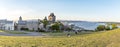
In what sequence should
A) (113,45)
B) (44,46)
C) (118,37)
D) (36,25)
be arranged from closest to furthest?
(113,45)
(44,46)
(118,37)
(36,25)

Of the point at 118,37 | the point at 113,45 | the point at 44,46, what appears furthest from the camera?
the point at 118,37

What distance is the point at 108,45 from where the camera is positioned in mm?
15102

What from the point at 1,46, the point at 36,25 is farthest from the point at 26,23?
the point at 1,46

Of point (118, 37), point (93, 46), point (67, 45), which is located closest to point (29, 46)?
point (67, 45)

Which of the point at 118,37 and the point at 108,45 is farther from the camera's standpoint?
the point at 118,37

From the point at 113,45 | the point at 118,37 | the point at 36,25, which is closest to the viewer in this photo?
the point at 113,45

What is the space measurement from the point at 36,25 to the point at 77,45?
9909cm

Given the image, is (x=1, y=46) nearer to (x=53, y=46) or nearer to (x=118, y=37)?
(x=53, y=46)

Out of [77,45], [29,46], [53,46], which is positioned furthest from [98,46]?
[29,46]

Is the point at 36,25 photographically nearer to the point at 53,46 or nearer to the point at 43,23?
the point at 43,23

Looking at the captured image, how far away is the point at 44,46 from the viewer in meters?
15.9

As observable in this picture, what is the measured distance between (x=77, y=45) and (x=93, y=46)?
1.14 meters

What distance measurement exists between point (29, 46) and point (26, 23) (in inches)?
3957

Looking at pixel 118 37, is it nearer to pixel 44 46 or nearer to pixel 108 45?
pixel 108 45
